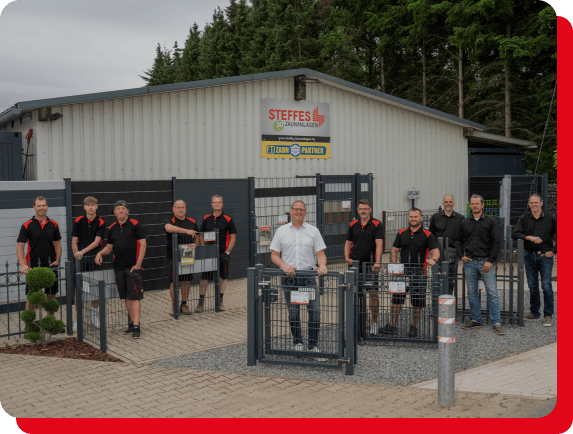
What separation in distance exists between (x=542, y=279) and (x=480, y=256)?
1260mm

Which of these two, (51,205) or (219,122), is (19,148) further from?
(219,122)

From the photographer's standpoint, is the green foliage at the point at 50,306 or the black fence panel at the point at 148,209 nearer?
the green foliage at the point at 50,306

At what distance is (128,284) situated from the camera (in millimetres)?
8062

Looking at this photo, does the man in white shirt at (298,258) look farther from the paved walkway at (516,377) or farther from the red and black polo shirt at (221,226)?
the red and black polo shirt at (221,226)

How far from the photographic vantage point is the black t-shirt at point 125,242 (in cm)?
807

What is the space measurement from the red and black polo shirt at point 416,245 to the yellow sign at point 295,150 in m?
6.51

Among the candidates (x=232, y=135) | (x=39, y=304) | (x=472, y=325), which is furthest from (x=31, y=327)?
(x=232, y=135)

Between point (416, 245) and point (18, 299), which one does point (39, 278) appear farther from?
point (416, 245)

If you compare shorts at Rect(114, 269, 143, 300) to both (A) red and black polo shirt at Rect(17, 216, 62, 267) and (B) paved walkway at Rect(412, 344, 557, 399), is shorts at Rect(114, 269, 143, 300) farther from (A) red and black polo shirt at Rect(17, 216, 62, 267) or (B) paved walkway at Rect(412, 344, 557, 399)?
(B) paved walkway at Rect(412, 344, 557, 399)

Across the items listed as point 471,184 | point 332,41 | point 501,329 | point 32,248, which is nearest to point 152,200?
point 32,248

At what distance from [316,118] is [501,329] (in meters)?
8.08

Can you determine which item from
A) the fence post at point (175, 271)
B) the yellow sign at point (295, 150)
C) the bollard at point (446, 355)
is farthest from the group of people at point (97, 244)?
the yellow sign at point (295, 150)

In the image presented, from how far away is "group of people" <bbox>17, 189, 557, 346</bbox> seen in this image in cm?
703

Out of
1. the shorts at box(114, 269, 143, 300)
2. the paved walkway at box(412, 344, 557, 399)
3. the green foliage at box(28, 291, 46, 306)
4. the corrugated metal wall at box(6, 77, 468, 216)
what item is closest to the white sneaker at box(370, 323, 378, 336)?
the paved walkway at box(412, 344, 557, 399)
